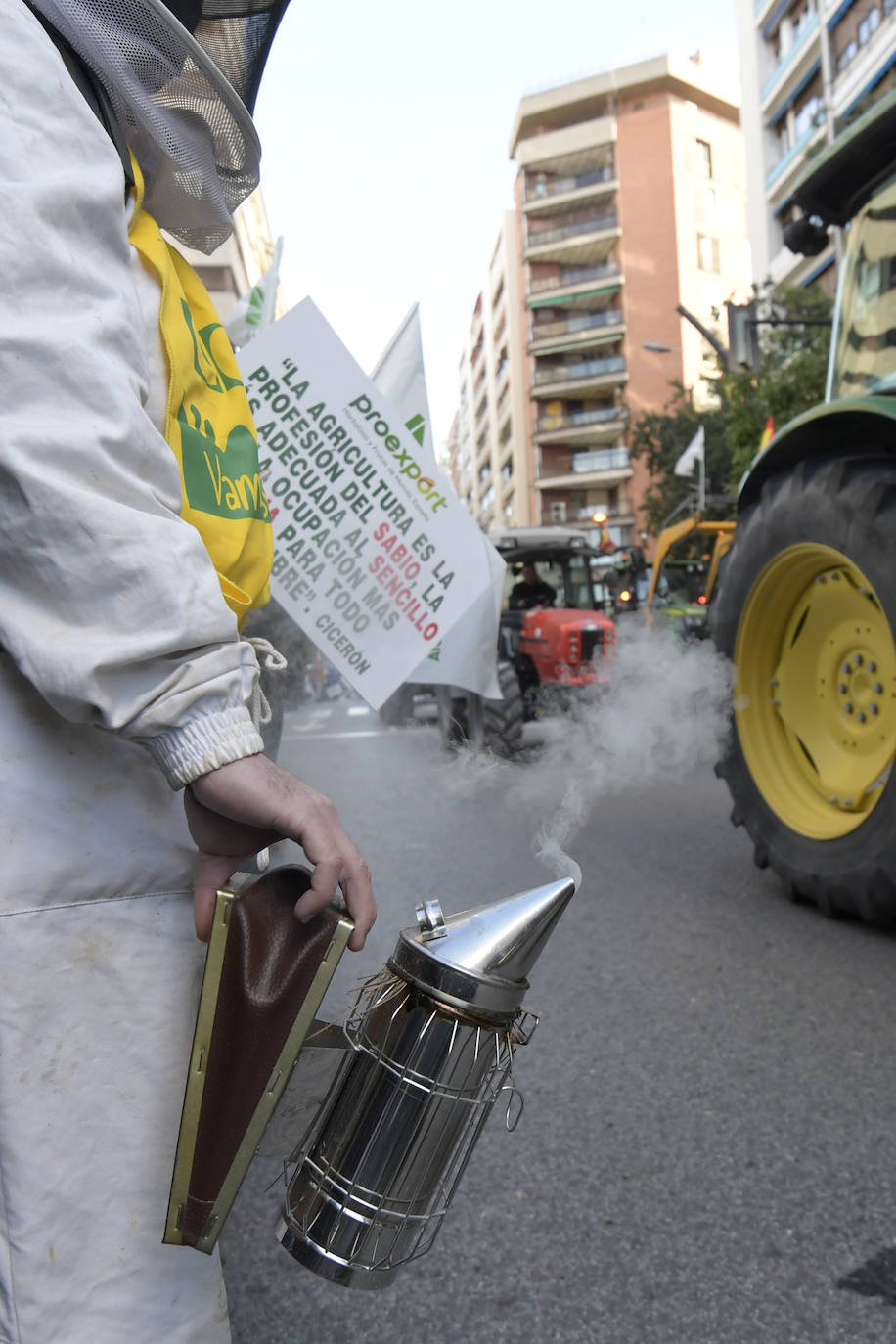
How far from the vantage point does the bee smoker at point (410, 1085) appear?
1.11 metres

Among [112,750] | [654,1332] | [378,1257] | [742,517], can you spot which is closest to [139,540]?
[112,750]

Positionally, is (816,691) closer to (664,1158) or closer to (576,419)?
(664,1158)

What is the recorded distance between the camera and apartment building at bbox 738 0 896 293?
26891 mm

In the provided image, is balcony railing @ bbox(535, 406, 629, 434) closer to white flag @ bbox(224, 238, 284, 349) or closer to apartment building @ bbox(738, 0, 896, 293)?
apartment building @ bbox(738, 0, 896, 293)

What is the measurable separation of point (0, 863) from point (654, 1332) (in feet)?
Result: 4.18

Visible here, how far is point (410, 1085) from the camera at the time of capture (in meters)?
1.13

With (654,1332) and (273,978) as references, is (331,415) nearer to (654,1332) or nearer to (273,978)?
(273,978)

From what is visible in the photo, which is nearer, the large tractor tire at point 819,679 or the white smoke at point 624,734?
the white smoke at point 624,734

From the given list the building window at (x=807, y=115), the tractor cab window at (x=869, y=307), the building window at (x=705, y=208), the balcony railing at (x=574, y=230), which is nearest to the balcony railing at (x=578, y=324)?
the balcony railing at (x=574, y=230)

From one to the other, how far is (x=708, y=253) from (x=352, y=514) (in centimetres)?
5682

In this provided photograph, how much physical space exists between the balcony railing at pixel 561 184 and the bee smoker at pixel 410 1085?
194ft

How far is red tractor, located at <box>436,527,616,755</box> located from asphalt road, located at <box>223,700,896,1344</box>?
93 centimetres

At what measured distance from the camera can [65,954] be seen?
101 cm

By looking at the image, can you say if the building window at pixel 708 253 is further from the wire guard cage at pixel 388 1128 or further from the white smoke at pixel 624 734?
the wire guard cage at pixel 388 1128
